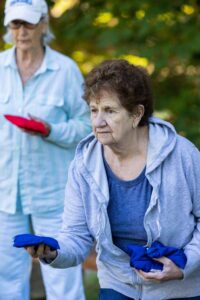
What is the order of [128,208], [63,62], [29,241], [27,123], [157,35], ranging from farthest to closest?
[157,35]
[63,62]
[27,123]
[128,208]
[29,241]

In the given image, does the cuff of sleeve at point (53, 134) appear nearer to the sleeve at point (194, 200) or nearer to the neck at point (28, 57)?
the neck at point (28, 57)

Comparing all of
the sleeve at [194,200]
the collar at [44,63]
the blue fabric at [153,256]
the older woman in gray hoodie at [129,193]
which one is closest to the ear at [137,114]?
the older woman in gray hoodie at [129,193]

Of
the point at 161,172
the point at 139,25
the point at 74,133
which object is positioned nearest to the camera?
the point at 161,172

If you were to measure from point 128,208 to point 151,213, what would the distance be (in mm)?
125

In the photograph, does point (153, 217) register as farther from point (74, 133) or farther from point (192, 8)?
point (192, 8)

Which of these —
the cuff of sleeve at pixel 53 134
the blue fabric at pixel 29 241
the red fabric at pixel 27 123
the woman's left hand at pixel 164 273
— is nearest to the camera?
the blue fabric at pixel 29 241

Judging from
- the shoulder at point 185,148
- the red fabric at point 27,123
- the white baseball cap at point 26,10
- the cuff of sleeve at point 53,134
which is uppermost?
the white baseball cap at point 26,10

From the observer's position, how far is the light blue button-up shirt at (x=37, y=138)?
201 inches

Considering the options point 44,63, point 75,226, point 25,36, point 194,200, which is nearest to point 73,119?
point 44,63

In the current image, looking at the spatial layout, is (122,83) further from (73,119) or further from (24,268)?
(24,268)

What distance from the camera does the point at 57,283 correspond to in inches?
205

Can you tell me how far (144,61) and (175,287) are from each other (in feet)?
11.5

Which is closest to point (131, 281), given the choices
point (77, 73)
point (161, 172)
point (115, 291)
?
point (115, 291)

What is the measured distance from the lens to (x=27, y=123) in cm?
492
